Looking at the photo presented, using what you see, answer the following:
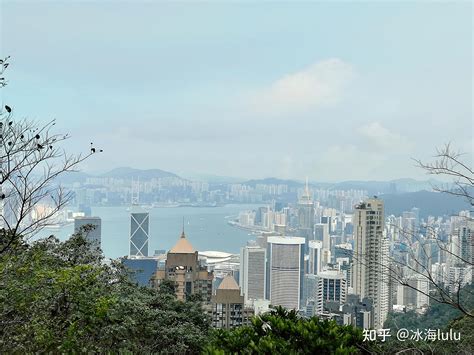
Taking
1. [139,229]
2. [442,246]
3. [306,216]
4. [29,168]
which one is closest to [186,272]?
[29,168]

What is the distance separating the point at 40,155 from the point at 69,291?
0.73 m

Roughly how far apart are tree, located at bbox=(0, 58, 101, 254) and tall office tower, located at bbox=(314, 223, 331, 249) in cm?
1004

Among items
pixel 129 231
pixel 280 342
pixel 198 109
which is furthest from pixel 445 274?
pixel 198 109

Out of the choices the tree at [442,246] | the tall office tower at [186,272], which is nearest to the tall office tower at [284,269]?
the tall office tower at [186,272]

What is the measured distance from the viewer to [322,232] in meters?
13.2

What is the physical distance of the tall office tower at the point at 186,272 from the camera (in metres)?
5.38

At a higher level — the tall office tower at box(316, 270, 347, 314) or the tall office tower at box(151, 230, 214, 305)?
the tall office tower at box(151, 230, 214, 305)

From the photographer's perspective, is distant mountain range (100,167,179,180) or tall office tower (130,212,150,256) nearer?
tall office tower (130,212,150,256)

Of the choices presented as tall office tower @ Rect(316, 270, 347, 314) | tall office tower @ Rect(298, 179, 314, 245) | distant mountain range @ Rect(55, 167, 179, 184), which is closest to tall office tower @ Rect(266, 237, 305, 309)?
tall office tower @ Rect(298, 179, 314, 245)

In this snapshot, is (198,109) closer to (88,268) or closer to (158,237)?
(158,237)

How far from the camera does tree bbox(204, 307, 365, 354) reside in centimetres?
187

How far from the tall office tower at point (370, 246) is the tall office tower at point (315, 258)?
432 centimetres

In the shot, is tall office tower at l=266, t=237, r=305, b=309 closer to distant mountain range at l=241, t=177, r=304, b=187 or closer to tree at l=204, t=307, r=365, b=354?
distant mountain range at l=241, t=177, r=304, b=187

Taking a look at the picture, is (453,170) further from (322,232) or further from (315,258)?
(322,232)
